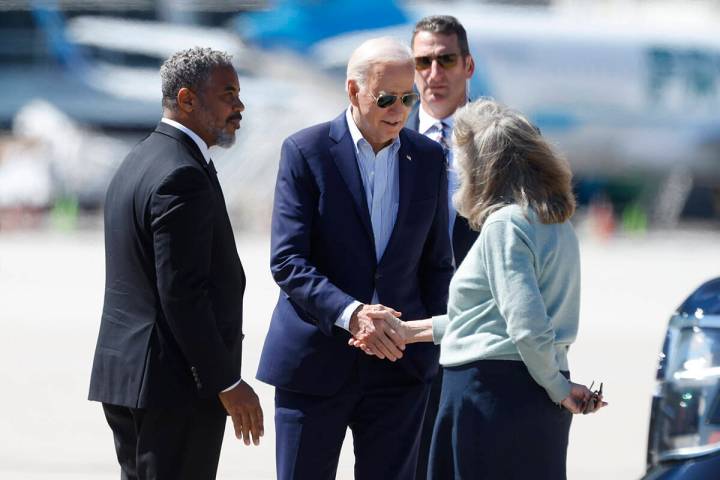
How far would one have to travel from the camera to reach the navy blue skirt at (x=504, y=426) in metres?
3.47

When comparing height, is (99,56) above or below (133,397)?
above

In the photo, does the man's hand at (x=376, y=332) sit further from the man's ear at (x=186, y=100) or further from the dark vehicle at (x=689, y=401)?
the dark vehicle at (x=689, y=401)

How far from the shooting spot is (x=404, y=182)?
13.2 ft

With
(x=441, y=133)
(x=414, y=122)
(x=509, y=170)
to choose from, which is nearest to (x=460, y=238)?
(x=441, y=133)

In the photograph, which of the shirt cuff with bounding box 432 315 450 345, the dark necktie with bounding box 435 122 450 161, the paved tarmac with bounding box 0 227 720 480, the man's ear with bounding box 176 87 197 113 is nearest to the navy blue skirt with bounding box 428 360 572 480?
the shirt cuff with bounding box 432 315 450 345

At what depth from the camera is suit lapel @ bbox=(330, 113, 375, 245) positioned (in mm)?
3910

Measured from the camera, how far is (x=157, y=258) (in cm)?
346

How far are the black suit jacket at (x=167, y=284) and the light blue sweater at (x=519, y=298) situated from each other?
0.67 metres

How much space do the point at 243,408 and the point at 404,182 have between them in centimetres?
94

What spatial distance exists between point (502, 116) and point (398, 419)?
1.04 m

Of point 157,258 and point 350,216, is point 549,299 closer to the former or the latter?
point 350,216

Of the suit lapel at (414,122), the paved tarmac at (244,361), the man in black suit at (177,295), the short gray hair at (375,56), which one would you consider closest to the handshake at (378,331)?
the man in black suit at (177,295)

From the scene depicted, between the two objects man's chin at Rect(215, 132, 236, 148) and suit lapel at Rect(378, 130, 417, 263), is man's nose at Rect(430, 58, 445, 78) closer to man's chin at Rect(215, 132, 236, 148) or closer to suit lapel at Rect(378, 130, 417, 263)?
suit lapel at Rect(378, 130, 417, 263)

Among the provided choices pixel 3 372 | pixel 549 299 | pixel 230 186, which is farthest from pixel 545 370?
pixel 230 186
